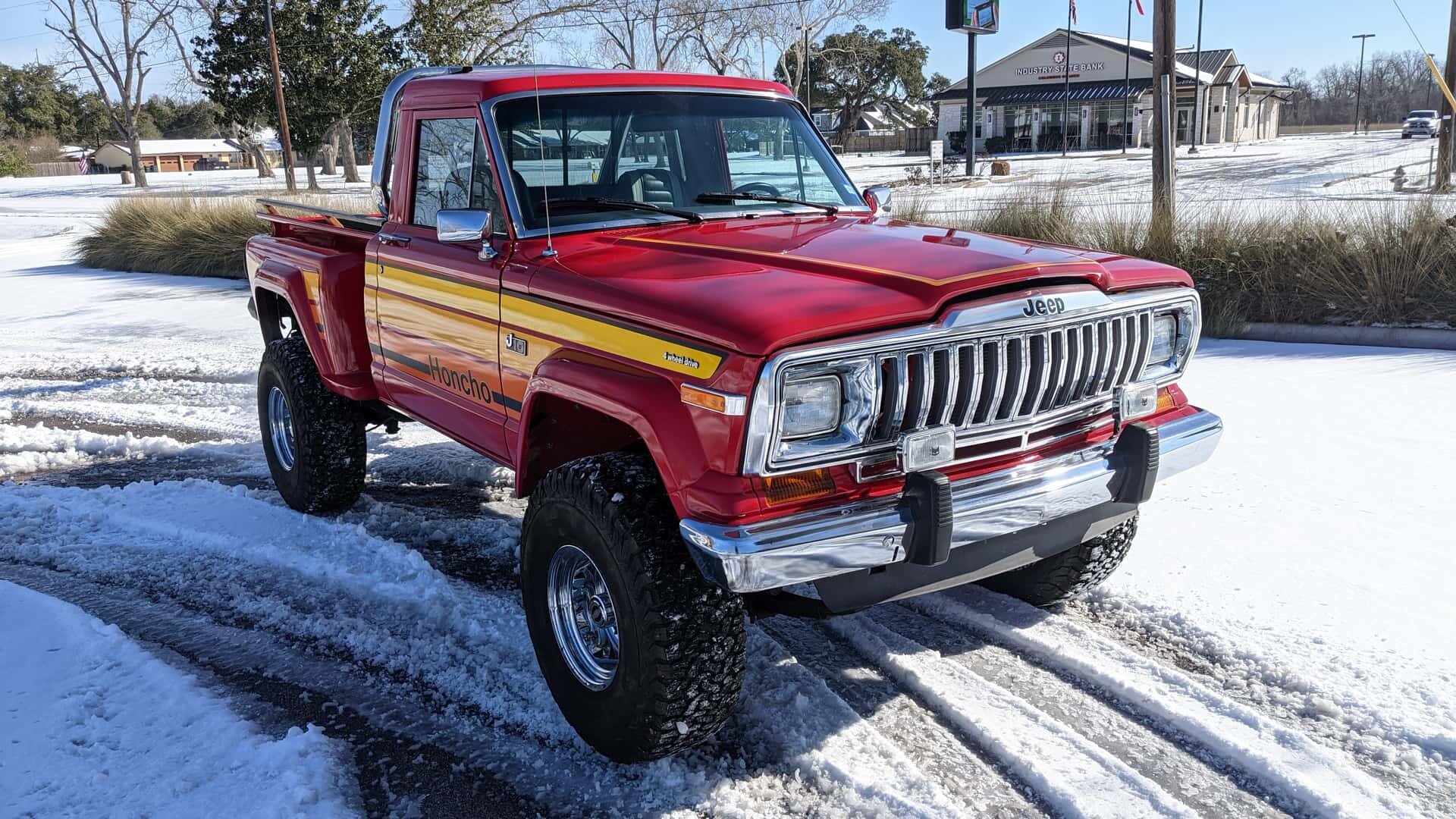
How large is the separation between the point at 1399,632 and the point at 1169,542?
0.97m

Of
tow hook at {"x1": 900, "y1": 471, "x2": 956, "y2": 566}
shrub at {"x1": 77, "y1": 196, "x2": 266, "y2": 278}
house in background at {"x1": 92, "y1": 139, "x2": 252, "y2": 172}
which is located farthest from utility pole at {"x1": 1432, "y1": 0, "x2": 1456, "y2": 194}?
house in background at {"x1": 92, "y1": 139, "x2": 252, "y2": 172}

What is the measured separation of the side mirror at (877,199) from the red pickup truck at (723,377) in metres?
0.18

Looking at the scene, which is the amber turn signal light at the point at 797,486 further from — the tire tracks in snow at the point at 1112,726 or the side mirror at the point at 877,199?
the side mirror at the point at 877,199

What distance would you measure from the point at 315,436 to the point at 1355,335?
24.4 ft

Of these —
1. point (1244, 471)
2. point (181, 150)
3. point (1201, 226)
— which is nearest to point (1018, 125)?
point (1201, 226)

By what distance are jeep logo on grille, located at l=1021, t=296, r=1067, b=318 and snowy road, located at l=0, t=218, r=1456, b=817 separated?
4.03ft

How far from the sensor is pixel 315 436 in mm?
4930

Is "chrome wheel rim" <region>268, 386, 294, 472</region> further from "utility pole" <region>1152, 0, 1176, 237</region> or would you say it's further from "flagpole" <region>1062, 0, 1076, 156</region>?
"flagpole" <region>1062, 0, 1076, 156</region>

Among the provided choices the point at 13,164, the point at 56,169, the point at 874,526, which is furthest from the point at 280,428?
the point at 56,169

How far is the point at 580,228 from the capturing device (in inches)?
144

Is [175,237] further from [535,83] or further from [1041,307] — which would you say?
[1041,307]

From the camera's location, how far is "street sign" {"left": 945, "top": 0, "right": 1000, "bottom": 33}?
21.0 meters

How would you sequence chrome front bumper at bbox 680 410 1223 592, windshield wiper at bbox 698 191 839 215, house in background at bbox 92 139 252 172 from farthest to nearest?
house in background at bbox 92 139 252 172
windshield wiper at bbox 698 191 839 215
chrome front bumper at bbox 680 410 1223 592

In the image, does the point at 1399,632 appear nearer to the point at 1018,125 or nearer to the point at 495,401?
the point at 495,401
